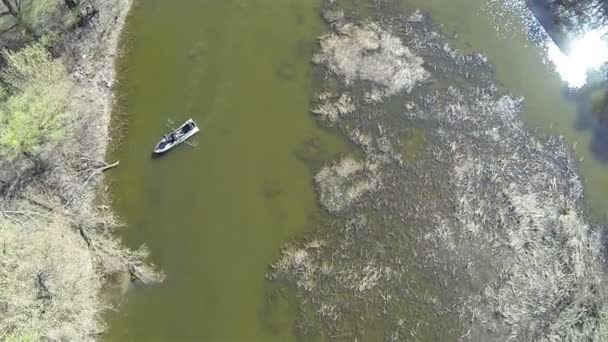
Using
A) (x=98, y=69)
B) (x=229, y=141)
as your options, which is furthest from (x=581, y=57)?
(x=98, y=69)

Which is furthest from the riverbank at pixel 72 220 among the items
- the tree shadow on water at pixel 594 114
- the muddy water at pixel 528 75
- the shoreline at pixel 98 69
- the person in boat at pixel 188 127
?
the tree shadow on water at pixel 594 114

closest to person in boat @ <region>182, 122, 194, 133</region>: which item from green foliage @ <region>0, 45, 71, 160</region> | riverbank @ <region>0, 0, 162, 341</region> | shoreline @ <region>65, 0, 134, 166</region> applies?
riverbank @ <region>0, 0, 162, 341</region>

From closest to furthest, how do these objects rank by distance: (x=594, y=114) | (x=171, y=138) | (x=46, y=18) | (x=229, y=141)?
1. (x=594, y=114)
2. (x=171, y=138)
3. (x=229, y=141)
4. (x=46, y=18)

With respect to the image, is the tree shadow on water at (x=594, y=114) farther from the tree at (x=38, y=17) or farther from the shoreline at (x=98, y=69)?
the tree at (x=38, y=17)

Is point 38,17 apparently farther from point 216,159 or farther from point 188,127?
point 216,159

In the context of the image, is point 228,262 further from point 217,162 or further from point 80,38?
point 80,38

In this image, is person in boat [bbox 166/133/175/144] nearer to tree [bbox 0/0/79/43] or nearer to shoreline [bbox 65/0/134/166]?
shoreline [bbox 65/0/134/166]

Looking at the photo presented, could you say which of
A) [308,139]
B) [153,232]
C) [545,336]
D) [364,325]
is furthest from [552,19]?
[153,232]
